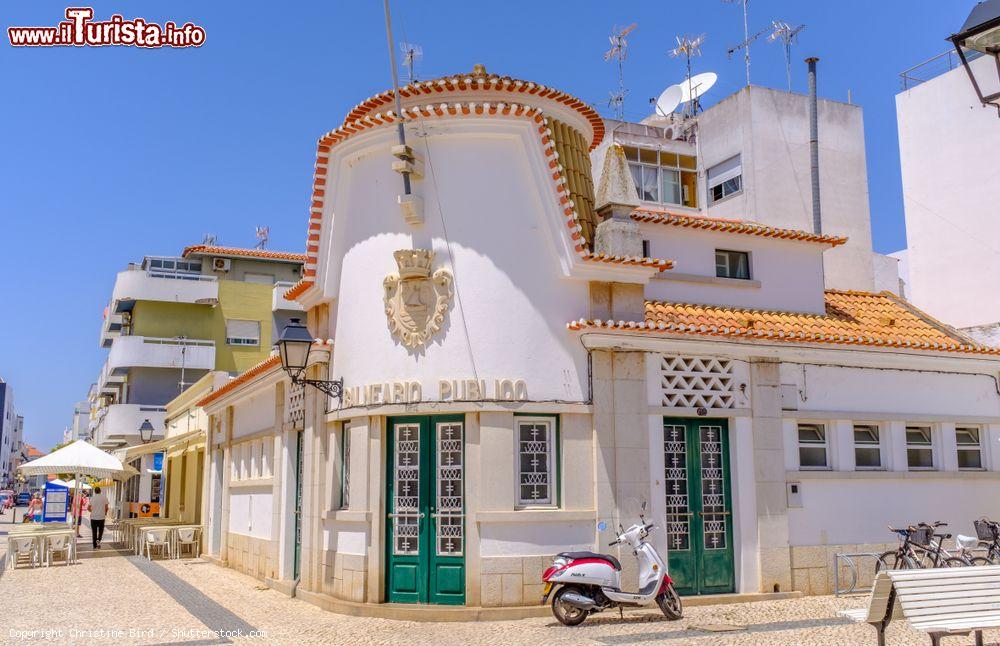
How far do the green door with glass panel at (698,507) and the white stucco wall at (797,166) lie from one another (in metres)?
16.3

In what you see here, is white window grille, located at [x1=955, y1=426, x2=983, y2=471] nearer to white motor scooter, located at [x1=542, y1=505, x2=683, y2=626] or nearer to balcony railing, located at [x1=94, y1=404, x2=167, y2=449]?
white motor scooter, located at [x1=542, y1=505, x2=683, y2=626]

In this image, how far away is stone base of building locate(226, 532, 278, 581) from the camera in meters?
16.2

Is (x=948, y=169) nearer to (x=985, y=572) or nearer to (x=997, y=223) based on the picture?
(x=997, y=223)

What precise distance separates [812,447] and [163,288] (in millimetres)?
36902

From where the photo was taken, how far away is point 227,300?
45.9 meters

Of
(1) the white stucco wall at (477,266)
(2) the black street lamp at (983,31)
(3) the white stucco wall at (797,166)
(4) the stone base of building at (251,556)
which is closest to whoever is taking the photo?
(2) the black street lamp at (983,31)

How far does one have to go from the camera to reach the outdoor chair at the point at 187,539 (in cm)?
2175

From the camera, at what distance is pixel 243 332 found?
46219 millimetres

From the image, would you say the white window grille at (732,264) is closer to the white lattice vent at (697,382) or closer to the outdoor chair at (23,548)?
the white lattice vent at (697,382)

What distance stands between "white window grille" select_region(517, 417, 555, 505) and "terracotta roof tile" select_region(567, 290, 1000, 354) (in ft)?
4.87

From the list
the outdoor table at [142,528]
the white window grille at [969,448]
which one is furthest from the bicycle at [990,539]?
the outdoor table at [142,528]

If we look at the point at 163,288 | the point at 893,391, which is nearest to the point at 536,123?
the point at 893,391

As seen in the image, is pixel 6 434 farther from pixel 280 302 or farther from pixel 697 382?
pixel 697 382

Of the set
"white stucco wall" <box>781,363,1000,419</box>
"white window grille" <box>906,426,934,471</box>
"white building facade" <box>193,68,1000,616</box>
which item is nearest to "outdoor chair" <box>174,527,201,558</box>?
"white building facade" <box>193,68,1000,616</box>
